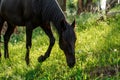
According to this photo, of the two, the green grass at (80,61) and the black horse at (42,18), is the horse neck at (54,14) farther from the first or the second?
the green grass at (80,61)

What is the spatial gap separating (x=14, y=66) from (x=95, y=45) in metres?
2.24

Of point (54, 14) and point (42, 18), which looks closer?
point (54, 14)

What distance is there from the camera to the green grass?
8.09 metres

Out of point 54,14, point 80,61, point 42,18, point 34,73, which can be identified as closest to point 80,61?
point 80,61

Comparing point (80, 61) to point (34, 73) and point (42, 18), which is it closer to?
point (34, 73)

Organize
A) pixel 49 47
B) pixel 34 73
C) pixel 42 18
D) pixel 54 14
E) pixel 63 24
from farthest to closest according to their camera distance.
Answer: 1. pixel 49 47
2. pixel 42 18
3. pixel 54 14
4. pixel 34 73
5. pixel 63 24

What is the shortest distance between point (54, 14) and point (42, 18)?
1.23 ft

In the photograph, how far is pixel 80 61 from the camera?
8.99 metres

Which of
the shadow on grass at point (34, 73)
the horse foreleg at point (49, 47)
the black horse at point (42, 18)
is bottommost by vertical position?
the shadow on grass at point (34, 73)

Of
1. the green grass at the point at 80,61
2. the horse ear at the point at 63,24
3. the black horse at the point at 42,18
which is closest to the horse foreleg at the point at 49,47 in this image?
the black horse at the point at 42,18

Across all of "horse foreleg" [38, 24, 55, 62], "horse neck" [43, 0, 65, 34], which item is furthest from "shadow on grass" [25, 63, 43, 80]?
"horse neck" [43, 0, 65, 34]

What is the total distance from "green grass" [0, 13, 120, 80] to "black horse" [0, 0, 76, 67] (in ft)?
1.05

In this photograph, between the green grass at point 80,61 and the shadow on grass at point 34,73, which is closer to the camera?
the green grass at point 80,61

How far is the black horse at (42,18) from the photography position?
27.8 feet
